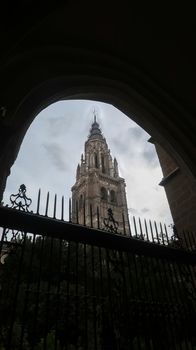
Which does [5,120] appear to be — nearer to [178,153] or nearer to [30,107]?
[30,107]

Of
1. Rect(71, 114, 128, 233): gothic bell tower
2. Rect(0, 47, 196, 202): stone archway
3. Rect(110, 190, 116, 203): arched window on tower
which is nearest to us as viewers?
Rect(0, 47, 196, 202): stone archway

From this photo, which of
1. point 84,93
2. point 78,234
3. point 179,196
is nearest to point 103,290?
point 78,234

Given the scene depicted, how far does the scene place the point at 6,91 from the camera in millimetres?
2303

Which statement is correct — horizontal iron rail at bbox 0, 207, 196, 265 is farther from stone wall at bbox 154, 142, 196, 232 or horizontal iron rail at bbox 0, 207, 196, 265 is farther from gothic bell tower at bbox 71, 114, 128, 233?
gothic bell tower at bbox 71, 114, 128, 233

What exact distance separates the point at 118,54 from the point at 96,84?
0.44 m

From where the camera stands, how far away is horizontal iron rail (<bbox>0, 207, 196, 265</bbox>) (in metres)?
1.69

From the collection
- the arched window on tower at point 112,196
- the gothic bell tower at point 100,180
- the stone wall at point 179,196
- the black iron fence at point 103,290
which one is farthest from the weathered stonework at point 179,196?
the arched window on tower at point 112,196

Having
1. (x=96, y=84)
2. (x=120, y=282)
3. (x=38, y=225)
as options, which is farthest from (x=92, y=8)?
(x=120, y=282)

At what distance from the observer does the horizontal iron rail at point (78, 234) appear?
1689 mm

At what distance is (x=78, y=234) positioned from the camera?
6.23ft

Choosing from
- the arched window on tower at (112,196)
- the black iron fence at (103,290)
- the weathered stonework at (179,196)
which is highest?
the arched window on tower at (112,196)

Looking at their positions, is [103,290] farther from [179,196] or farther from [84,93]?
[179,196]

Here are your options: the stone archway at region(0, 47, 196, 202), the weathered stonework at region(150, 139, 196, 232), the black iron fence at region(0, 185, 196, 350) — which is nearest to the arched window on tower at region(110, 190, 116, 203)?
the weathered stonework at region(150, 139, 196, 232)

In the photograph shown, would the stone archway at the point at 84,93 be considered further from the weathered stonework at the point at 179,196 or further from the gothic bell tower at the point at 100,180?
the gothic bell tower at the point at 100,180
